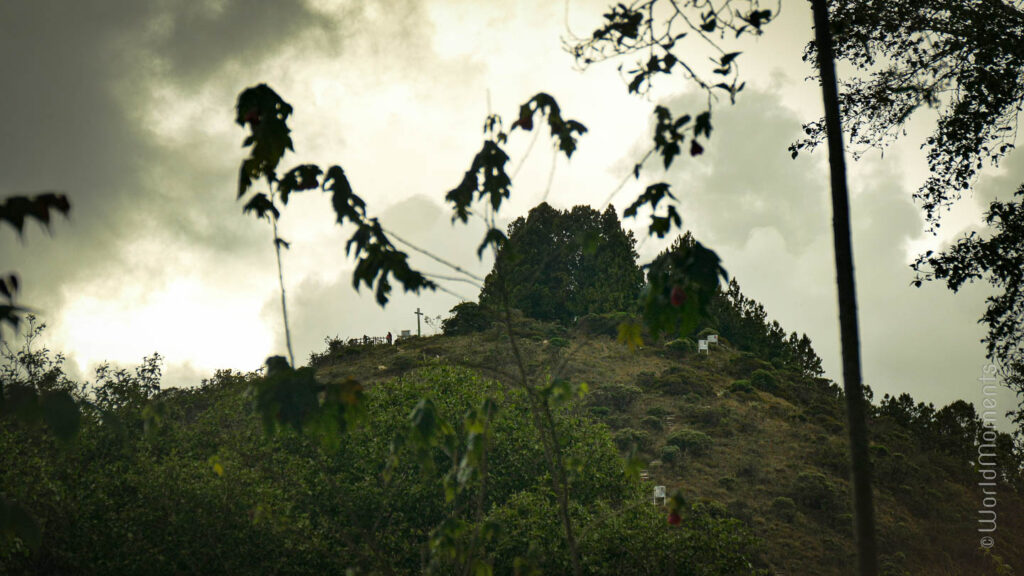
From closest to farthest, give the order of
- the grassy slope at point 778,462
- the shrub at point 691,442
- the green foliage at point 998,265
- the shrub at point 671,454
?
the green foliage at point 998,265 < the grassy slope at point 778,462 < the shrub at point 671,454 < the shrub at point 691,442

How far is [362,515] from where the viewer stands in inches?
605

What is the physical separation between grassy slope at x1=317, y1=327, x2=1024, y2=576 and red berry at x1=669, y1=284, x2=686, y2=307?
16.0 m

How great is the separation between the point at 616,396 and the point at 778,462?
26.4 feet

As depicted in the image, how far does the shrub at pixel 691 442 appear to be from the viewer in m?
29.2

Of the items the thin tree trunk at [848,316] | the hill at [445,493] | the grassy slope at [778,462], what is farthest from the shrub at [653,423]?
the thin tree trunk at [848,316]

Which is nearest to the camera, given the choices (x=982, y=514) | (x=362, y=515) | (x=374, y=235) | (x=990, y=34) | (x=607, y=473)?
(x=374, y=235)

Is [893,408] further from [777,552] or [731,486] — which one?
[777,552]

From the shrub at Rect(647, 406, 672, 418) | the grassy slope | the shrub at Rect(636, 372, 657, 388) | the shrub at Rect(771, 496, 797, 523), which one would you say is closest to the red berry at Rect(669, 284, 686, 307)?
the grassy slope

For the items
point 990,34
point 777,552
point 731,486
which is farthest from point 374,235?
point 731,486

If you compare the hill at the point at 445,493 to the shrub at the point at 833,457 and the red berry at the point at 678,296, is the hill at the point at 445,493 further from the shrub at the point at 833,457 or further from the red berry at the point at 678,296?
the red berry at the point at 678,296

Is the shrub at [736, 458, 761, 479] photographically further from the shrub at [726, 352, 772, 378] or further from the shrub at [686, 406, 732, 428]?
the shrub at [726, 352, 772, 378]

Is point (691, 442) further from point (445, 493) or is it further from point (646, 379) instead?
point (445, 493)

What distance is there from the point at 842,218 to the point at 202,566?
13.9m

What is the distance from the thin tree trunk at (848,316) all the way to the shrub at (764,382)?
115 feet
